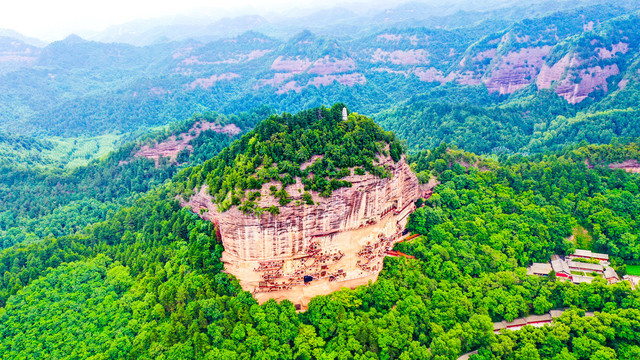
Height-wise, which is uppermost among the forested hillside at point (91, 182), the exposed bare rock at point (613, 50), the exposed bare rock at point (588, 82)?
the exposed bare rock at point (613, 50)

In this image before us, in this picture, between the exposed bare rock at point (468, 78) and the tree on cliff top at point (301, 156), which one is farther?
the exposed bare rock at point (468, 78)

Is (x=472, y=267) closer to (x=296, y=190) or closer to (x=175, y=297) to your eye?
(x=296, y=190)

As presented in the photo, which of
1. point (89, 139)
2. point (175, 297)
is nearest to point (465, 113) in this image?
point (175, 297)

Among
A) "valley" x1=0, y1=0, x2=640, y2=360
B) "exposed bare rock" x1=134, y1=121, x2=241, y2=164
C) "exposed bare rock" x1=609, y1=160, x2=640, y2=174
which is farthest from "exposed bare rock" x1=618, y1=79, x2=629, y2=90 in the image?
"exposed bare rock" x1=134, y1=121, x2=241, y2=164

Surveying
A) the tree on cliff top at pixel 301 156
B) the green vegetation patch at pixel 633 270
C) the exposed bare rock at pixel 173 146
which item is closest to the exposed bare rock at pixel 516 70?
the green vegetation patch at pixel 633 270

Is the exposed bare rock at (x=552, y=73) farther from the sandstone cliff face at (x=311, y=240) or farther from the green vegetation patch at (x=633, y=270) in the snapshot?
the sandstone cliff face at (x=311, y=240)

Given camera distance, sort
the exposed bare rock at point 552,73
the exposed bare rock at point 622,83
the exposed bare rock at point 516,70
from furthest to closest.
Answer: the exposed bare rock at point 516,70, the exposed bare rock at point 552,73, the exposed bare rock at point 622,83

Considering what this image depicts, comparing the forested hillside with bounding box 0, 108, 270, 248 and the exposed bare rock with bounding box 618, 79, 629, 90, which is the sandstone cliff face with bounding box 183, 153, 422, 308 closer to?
the forested hillside with bounding box 0, 108, 270, 248
